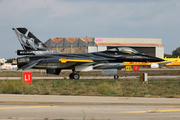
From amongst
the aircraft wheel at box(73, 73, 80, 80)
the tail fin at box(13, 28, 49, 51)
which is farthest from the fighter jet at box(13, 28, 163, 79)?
the tail fin at box(13, 28, 49, 51)

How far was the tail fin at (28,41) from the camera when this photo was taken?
2886cm

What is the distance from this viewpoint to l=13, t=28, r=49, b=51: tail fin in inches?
1136

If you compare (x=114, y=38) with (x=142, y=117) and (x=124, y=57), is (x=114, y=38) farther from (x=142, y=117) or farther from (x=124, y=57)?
(x=142, y=117)

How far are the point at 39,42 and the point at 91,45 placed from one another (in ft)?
226

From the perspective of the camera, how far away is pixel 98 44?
9719cm

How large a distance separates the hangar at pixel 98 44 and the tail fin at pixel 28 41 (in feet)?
222

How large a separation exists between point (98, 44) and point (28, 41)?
69000 mm

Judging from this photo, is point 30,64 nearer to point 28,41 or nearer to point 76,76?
point 28,41

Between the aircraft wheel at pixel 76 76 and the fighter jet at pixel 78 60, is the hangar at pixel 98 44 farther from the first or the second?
the aircraft wheel at pixel 76 76

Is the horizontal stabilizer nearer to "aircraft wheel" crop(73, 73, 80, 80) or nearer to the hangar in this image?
"aircraft wheel" crop(73, 73, 80, 80)

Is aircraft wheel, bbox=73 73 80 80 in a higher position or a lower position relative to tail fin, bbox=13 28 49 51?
lower

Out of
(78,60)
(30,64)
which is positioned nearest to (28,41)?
(30,64)

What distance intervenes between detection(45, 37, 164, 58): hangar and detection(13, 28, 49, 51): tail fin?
2663 inches

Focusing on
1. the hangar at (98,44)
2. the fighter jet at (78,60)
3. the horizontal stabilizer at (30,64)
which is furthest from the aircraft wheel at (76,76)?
the hangar at (98,44)
